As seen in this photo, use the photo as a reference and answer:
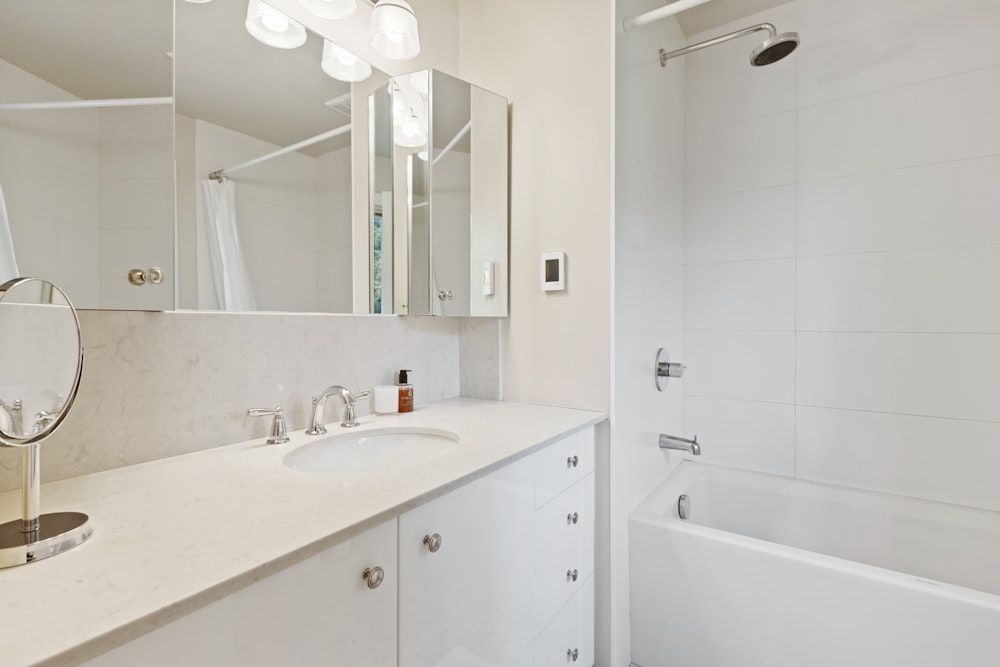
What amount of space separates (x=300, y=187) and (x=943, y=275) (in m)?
2.30

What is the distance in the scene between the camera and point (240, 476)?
0.90 meters

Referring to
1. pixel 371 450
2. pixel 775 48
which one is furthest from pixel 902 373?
pixel 371 450

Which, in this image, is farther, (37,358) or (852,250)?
(852,250)

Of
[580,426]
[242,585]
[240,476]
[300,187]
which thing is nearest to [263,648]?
[242,585]

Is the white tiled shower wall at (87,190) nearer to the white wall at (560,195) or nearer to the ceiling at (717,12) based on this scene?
the white wall at (560,195)

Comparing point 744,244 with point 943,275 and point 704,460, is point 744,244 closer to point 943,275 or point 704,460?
point 943,275

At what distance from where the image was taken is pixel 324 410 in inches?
51.3

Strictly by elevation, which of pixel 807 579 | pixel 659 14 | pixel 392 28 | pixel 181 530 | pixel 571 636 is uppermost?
pixel 659 14

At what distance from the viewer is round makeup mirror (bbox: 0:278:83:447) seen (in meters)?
0.62

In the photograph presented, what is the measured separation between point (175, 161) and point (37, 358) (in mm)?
510

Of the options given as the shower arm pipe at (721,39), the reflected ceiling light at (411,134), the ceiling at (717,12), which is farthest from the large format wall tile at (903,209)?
the reflected ceiling light at (411,134)

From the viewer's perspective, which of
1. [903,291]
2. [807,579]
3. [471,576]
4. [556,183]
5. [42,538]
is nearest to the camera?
[42,538]

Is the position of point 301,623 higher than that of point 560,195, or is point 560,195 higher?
point 560,195

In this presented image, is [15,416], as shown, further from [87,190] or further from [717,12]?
[717,12]
